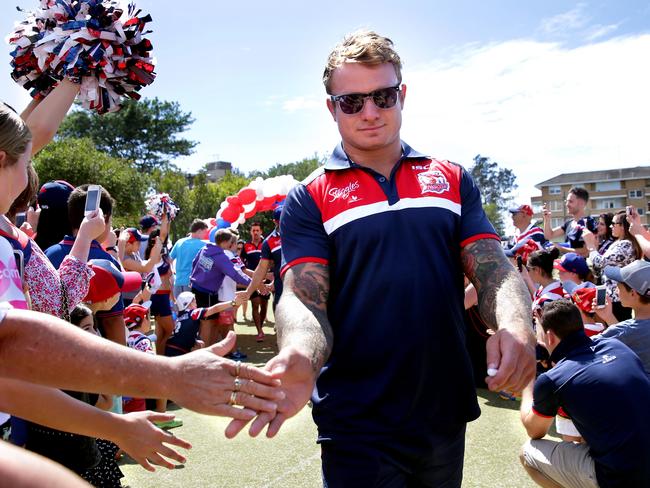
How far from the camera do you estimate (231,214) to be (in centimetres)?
1384

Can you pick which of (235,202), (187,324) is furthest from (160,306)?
(235,202)

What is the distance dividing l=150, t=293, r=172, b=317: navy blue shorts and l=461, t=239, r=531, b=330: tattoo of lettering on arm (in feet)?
21.2

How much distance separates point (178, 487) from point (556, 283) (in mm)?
4644

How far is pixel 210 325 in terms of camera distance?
27.9 ft

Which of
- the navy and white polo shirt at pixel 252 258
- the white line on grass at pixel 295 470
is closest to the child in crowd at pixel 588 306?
the white line on grass at pixel 295 470

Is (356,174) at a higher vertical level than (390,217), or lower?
higher

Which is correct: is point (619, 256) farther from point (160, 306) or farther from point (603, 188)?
point (603, 188)

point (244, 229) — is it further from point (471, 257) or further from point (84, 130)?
point (471, 257)

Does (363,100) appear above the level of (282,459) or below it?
above

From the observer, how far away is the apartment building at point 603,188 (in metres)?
87.4

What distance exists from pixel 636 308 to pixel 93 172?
26.4m

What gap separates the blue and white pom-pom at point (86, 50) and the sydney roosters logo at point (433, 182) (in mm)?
1711

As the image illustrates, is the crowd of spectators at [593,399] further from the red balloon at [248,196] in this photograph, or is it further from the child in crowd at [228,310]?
the red balloon at [248,196]

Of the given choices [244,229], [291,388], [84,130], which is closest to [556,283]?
[291,388]
